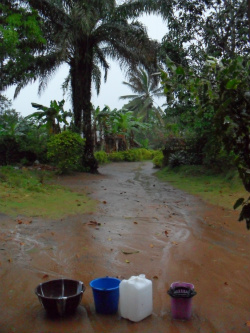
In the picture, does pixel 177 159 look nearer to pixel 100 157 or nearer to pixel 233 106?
pixel 100 157

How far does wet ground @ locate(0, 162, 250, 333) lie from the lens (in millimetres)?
3641

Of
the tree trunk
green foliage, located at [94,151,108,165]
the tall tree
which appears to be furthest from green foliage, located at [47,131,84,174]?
green foliage, located at [94,151,108,165]

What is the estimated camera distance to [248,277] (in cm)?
482

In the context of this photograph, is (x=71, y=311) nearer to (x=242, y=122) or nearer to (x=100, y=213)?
(x=242, y=122)

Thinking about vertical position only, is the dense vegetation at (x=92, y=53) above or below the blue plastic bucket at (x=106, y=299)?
above

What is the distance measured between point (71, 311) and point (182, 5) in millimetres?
11352

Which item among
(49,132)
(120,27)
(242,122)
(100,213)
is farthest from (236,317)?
(49,132)

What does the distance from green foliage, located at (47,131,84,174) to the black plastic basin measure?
1066 centimetres

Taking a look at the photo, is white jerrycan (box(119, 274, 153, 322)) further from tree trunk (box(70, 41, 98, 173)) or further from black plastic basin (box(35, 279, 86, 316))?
tree trunk (box(70, 41, 98, 173))

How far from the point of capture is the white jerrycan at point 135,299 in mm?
3598

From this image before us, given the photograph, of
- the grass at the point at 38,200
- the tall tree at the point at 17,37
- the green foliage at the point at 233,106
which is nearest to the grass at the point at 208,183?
the grass at the point at 38,200

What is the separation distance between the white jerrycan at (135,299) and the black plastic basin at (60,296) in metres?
0.41

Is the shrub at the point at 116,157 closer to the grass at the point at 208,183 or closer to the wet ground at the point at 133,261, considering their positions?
the grass at the point at 208,183

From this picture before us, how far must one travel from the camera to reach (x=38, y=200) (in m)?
8.74
